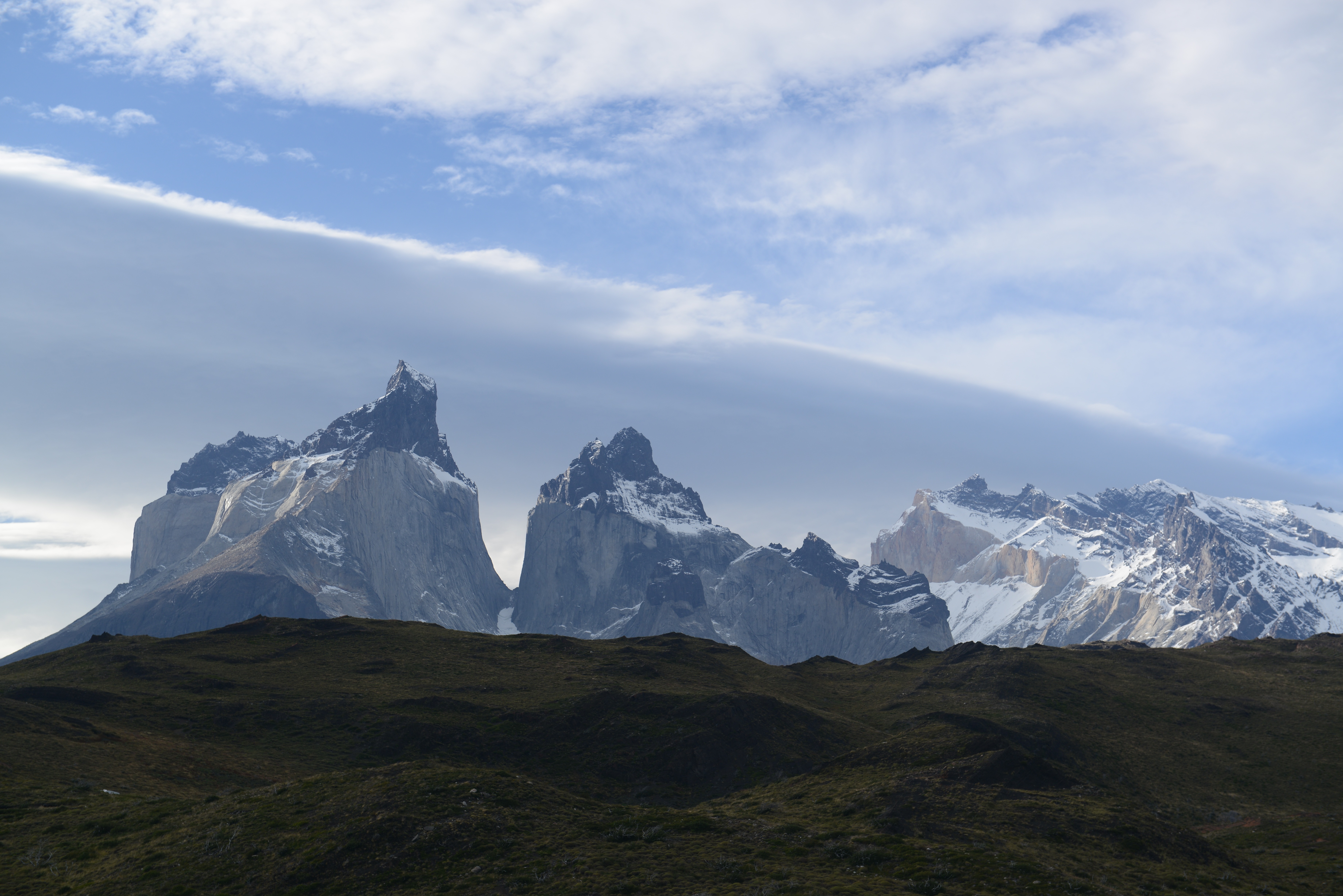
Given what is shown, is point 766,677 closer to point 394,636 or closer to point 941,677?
point 941,677

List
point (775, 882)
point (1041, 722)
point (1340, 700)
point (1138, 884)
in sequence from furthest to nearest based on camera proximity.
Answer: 1. point (1340, 700)
2. point (1041, 722)
3. point (1138, 884)
4. point (775, 882)

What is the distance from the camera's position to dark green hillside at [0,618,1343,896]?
2279 inches

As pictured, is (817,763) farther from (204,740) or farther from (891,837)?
(204,740)

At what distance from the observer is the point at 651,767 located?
371ft

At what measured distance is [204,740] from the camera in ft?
358

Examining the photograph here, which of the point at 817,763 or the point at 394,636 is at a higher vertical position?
the point at 394,636

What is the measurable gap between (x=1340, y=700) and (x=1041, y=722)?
43.1 meters

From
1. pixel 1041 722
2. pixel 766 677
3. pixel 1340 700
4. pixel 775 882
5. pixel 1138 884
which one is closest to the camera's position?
pixel 775 882

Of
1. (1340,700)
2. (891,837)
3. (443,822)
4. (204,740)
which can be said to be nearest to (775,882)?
(891,837)

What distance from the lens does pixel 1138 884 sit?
5984 cm

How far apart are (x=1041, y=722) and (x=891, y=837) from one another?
73267mm

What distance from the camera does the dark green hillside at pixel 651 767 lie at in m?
57.9

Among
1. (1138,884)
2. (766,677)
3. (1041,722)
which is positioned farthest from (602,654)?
(1138,884)

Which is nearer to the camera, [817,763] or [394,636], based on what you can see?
[817,763]
